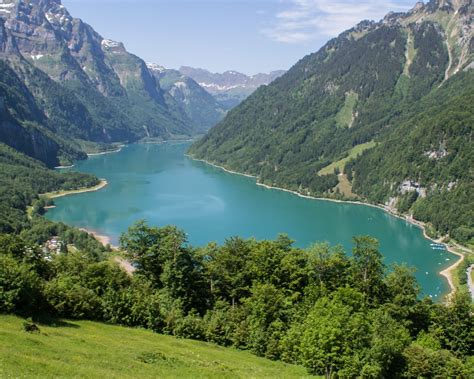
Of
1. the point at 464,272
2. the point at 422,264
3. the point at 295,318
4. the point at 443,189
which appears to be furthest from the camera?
the point at 443,189

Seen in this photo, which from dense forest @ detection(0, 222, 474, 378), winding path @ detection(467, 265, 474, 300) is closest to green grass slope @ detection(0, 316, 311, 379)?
dense forest @ detection(0, 222, 474, 378)

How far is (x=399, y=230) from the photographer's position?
174750 mm

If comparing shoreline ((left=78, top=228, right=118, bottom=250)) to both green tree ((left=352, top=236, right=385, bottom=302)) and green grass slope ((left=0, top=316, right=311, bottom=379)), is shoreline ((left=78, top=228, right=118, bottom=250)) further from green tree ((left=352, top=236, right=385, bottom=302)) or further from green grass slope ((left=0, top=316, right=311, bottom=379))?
green grass slope ((left=0, top=316, right=311, bottom=379))

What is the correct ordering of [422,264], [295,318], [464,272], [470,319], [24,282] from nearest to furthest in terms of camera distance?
[24,282], [295,318], [470,319], [464,272], [422,264]

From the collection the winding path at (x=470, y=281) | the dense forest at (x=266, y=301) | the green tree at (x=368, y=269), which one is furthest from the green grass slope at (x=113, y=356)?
the winding path at (x=470, y=281)

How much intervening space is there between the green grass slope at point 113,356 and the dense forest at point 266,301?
2.54 metres

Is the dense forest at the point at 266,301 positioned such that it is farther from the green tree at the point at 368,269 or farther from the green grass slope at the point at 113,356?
the green grass slope at the point at 113,356

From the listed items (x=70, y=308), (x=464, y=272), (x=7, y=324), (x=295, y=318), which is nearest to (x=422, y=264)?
(x=464, y=272)

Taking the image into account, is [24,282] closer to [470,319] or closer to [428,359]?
[428,359]

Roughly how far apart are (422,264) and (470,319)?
80.7 metres

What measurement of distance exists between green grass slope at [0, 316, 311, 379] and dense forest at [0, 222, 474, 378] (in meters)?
2.54

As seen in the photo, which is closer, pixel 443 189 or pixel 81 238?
pixel 81 238

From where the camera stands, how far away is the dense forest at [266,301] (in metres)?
39.3

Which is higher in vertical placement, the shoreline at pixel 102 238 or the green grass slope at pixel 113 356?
the green grass slope at pixel 113 356
